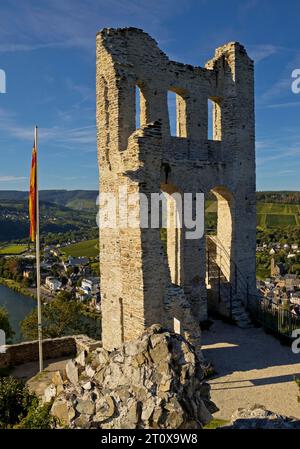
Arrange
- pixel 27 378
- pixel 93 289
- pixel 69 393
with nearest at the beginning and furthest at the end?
pixel 69 393 → pixel 27 378 → pixel 93 289

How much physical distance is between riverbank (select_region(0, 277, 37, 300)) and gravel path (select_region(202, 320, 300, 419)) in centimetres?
4861

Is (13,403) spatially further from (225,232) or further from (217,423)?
(225,232)

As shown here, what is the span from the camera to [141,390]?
17.1 ft

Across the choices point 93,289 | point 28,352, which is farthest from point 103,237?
point 93,289

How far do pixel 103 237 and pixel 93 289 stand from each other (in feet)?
128

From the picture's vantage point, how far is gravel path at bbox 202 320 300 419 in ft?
29.6

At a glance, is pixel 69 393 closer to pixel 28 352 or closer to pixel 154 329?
pixel 154 329

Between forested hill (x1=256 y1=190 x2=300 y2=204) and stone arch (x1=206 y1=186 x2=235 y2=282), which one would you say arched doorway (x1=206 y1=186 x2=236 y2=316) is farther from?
forested hill (x1=256 y1=190 x2=300 y2=204)

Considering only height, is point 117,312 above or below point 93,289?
above

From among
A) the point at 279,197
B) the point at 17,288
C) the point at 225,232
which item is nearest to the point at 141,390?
the point at 225,232

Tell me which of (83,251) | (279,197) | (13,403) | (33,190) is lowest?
(83,251)

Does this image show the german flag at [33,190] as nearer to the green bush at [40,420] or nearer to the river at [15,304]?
the green bush at [40,420]

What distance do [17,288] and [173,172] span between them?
181 ft
